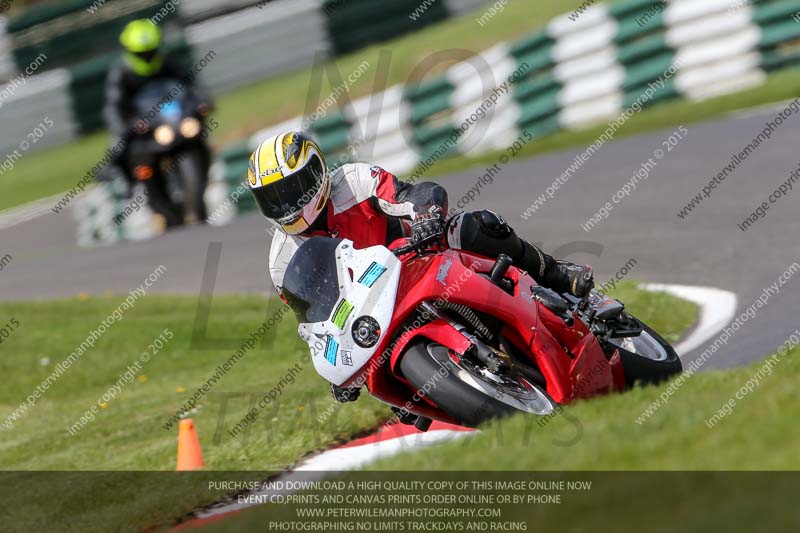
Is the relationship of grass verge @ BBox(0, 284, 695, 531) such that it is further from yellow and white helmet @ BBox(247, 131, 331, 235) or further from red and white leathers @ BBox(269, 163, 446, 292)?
yellow and white helmet @ BBox(247, 131, 331, 235)

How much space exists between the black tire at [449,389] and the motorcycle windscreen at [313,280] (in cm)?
45

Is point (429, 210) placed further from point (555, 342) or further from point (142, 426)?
point (142, 426)

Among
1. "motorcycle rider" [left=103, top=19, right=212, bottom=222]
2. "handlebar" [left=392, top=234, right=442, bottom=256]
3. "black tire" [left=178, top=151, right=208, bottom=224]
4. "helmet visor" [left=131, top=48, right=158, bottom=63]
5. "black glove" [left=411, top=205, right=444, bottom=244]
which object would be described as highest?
"black glove" [left=411, top=205, right=444, bottom=244]

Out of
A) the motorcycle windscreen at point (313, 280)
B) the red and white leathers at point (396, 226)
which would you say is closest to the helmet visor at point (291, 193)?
the red and white leathers at point (396, 226)

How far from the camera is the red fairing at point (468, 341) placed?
5633mm

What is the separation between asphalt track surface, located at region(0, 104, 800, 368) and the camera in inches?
364

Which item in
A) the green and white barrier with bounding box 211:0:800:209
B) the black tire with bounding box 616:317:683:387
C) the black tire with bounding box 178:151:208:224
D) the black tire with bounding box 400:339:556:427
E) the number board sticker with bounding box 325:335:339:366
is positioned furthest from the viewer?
the black tire with bounding box 178:151:208:224

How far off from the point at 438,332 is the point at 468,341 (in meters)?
0.15

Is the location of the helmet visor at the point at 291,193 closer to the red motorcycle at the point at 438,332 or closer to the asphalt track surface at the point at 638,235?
the red motorcycle at the point at 438,332

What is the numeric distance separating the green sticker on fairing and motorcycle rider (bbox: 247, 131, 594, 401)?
483 mm

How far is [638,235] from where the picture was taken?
10.8 meters

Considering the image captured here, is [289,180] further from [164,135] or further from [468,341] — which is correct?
[164,135]

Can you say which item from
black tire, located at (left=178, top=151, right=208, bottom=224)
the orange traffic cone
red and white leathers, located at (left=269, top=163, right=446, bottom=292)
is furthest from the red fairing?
black tire, located at (left=178, top=151, right=208, bottom=224)

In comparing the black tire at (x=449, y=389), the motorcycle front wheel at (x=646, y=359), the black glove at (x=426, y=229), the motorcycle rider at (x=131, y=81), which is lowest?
the motorcycle rider at (x=131, y=81)
